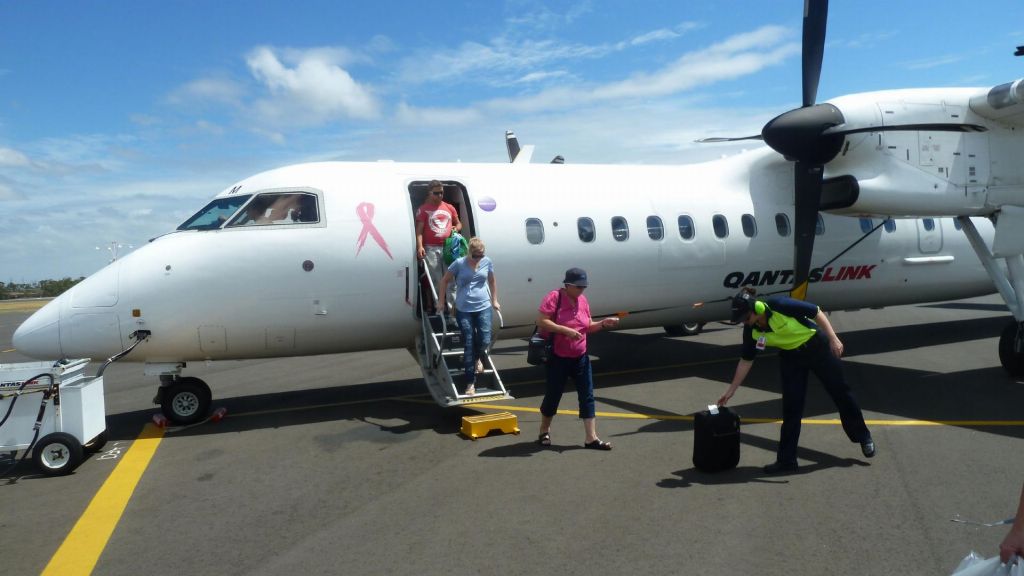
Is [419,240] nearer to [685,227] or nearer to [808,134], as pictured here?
[685,227]

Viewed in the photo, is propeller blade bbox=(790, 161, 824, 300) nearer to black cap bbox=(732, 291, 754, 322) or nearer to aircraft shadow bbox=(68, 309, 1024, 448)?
aircraft shadow bbox=(68, 309, 1024, 448)

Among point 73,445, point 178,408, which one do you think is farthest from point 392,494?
point 178,408

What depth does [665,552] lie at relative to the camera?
4.78 meters

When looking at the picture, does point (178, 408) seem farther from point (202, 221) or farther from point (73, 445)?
point (202, 221)

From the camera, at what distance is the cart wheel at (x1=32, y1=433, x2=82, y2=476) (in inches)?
277

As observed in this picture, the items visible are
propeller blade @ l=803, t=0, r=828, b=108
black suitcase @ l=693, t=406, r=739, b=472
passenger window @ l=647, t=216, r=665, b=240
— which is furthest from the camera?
passenger window @ l=647, t=216, r=665, b=240

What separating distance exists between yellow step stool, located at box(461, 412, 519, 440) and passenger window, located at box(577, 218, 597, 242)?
3310 mm

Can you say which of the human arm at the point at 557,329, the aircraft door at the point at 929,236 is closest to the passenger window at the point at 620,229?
the human arm at the point at 557,329

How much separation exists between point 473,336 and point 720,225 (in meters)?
4.97

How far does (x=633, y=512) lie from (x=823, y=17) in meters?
8.44

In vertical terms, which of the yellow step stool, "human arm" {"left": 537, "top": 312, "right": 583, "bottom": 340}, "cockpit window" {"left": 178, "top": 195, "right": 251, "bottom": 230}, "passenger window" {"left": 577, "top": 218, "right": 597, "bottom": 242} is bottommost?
the yellow step stool

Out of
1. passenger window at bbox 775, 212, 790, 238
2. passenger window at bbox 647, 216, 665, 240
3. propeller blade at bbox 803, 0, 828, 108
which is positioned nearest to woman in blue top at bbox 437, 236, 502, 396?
passenger window at bbox 647, 216, 665, 240

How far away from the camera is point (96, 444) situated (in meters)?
7.89

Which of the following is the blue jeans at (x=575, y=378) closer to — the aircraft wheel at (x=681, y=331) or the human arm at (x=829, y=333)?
the human arm at (x=829, y=333)
